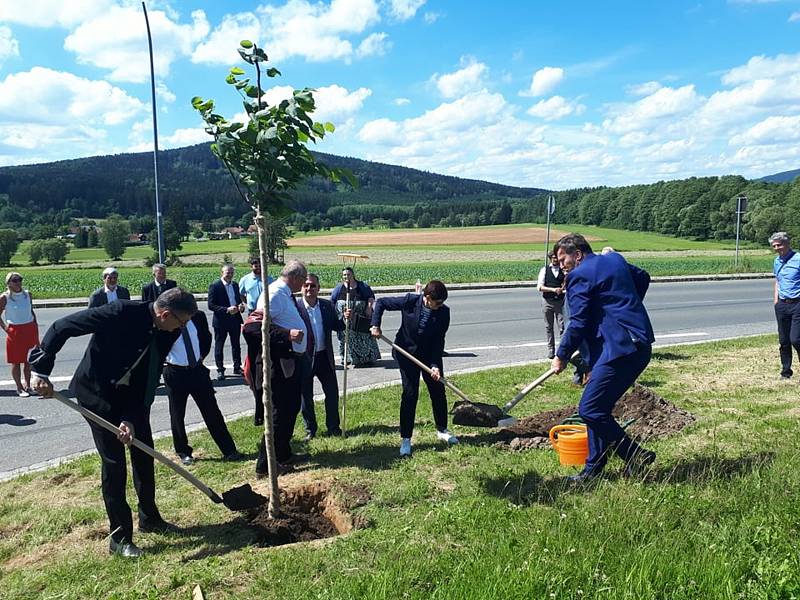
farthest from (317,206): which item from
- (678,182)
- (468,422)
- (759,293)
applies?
(468,422)

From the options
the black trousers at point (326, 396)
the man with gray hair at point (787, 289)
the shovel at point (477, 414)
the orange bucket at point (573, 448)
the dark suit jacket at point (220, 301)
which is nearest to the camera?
the orange bucket at point (573, 448)

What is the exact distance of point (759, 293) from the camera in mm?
23297

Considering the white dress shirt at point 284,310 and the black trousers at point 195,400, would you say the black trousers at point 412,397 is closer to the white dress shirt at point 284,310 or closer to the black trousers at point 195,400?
the white dress shirt at point 284,310

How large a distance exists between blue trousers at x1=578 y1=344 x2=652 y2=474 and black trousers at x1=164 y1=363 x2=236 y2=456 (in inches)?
141

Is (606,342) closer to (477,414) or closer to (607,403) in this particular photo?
(607,403)

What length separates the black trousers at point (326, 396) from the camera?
6.81m

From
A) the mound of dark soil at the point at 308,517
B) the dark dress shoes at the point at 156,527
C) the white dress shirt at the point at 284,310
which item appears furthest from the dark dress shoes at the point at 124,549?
the white dress shirt at the point at 284,310

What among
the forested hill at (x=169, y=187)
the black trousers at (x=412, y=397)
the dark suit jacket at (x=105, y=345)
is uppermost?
the forested hill at (x=169, y=187)

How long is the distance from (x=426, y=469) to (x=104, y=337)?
3024mm

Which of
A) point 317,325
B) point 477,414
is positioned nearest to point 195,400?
point 317,325

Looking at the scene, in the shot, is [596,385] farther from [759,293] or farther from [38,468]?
[759,293]

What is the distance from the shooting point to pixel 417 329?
20.5ft

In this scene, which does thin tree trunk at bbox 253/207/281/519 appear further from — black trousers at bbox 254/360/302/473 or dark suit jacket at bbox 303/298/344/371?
dark suit jacket at bbox 303/298/344/371

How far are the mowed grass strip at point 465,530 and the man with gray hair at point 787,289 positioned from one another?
2259 mm
